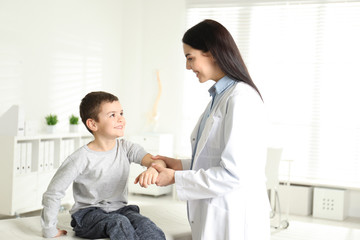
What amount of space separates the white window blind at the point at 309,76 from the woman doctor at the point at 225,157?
138 inches

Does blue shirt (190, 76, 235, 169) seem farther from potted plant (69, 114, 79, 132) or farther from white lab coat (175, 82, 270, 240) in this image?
potted plant (69, 114, 79, 132)

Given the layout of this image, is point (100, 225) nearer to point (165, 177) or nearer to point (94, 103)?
point (165, 177)

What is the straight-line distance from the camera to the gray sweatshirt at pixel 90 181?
1.91 metres

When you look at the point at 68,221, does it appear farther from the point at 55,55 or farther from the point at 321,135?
the point at 321,135

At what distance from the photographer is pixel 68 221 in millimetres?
2256

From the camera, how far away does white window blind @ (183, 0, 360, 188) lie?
520 centimetres

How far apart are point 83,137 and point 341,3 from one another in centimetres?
285

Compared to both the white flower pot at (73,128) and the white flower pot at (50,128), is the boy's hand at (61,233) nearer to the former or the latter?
the white flower pot at (50,128)

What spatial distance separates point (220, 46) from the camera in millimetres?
1768

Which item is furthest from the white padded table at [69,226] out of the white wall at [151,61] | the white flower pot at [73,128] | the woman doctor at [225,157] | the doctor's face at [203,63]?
the white wall at [151,61]

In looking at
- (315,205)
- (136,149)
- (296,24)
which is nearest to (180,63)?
(296,24)

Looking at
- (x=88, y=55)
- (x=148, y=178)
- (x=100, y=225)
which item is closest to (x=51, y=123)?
(x=88, y=55)

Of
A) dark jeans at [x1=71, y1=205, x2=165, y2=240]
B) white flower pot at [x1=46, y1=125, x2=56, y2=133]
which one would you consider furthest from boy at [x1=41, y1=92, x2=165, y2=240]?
white flower pot at [x1=46, y1=125, x2=56, y2=133]

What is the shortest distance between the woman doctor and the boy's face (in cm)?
35
